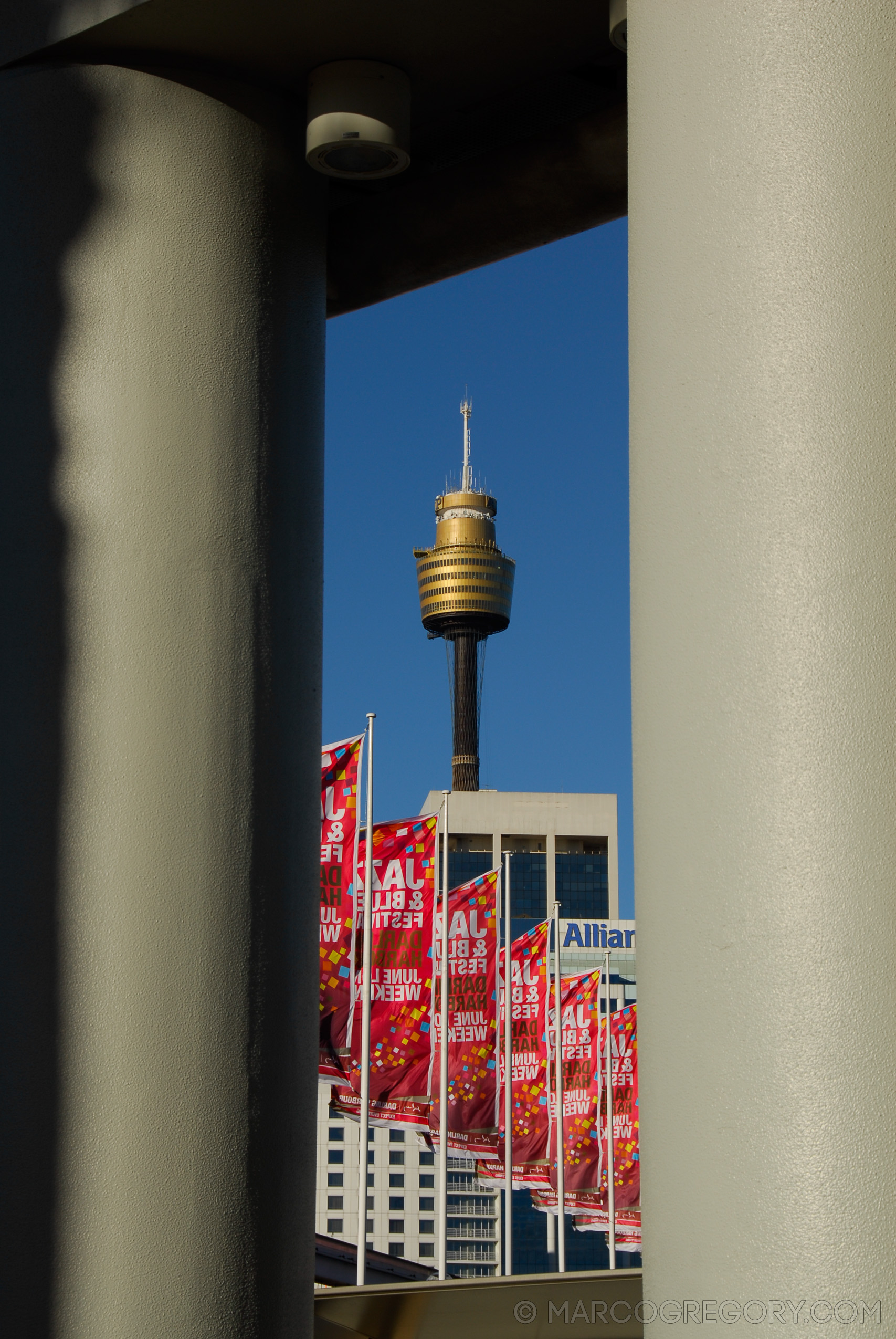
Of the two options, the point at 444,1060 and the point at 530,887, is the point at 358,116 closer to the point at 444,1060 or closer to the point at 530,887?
the point at 444,1060

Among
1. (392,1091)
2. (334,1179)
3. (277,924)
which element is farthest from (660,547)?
(334,1179)

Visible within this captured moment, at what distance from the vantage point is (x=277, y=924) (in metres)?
3.99

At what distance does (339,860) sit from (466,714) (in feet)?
435

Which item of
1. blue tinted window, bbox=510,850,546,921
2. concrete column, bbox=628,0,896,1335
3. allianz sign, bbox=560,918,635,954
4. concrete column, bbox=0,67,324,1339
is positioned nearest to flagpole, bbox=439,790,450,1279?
concrete column, bbox=0,67,324,1339

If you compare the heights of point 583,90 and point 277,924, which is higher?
point 583,90

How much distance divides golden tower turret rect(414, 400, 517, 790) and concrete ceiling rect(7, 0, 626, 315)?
461 feet

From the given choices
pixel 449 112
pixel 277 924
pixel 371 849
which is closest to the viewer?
pixel 277 924

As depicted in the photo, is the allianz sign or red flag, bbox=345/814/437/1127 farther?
the allianz sign

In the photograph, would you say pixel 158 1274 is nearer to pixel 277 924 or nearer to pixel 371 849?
pixel 277 924

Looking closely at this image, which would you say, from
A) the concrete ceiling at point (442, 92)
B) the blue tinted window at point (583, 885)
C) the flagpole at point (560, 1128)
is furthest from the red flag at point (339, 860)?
the blue tinted window at point (583, 885)

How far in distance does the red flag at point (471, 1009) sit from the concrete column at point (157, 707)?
1892 cm

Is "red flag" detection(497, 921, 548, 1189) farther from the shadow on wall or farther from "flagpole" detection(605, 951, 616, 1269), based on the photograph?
the shadow on wall

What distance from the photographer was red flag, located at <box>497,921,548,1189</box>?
92.5ft

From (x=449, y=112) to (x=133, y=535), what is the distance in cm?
174
